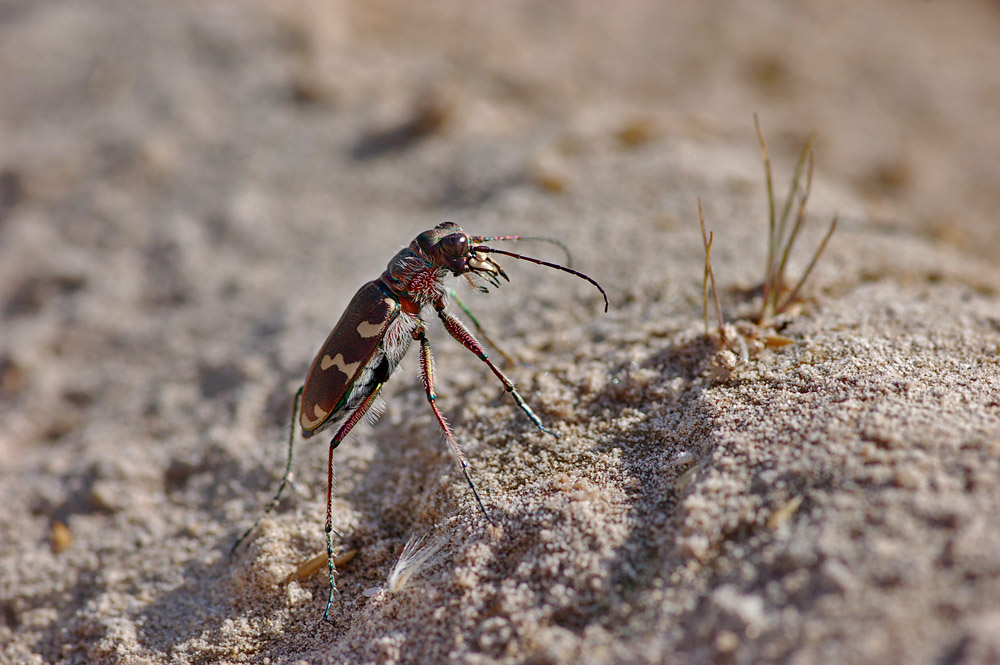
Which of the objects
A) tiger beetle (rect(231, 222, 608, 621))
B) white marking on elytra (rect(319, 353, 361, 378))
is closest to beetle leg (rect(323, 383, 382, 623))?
tiger beetle (rect(231, 222, 608, 621))

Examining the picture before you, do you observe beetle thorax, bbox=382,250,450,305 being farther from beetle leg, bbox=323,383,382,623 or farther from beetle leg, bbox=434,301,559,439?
beetle leg, bbox=323,383,382,623

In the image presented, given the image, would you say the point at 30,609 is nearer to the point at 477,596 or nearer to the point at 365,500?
the point at 365,500

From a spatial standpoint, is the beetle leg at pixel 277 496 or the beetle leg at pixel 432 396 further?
the beetle leg at pixel 277 496

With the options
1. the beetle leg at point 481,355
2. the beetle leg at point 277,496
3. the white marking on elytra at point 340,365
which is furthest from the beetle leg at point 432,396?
the beetle leg at point 277,496

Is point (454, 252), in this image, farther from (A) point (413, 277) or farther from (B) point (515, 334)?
(B) point (515, 334)

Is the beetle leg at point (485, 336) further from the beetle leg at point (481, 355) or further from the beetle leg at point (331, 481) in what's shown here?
the beetle leg at point (331, 481)

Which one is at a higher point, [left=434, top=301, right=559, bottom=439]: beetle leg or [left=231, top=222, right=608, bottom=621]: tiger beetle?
[left=231, top=222, right=608, bottom=621]: tiger beetle

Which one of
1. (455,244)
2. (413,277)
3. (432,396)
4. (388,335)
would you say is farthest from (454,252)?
(432,396)
